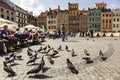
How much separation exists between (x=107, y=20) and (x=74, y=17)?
12.6m

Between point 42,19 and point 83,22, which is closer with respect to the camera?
point 83,22

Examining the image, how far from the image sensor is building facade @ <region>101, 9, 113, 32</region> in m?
89.8

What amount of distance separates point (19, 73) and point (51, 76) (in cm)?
121

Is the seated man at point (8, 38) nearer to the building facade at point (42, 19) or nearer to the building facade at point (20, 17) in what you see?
the building facade at point (20, 17)

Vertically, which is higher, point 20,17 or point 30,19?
point 30,19

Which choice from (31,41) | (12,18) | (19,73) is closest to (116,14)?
(12,18)

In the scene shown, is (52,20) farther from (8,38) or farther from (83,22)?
(8,38)

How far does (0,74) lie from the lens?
805 cm

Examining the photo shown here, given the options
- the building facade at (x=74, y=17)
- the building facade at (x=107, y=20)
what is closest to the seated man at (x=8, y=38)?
the building facade at (x=107, y=20)

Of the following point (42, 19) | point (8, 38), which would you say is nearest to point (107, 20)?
point (42, 19)

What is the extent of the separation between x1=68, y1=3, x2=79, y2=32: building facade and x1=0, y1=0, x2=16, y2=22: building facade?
2782 cm

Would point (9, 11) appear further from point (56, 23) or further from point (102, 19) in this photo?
point (102, 19)

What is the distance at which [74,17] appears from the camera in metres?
92.8

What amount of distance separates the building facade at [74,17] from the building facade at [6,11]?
27.8 meters
